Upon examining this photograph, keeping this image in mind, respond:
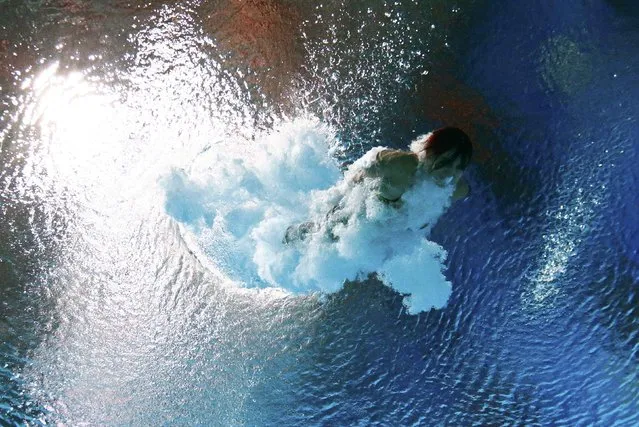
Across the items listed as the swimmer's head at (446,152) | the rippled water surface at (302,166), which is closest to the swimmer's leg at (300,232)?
the rippled water surface at (302,166)

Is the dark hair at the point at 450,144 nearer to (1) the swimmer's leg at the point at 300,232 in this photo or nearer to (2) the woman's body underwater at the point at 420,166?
(2) the woman's body underwater at the point at 420,166

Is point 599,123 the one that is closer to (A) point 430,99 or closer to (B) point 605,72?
(B) point 605,72

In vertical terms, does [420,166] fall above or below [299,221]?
below

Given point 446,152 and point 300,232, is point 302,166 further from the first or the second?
point 446,152

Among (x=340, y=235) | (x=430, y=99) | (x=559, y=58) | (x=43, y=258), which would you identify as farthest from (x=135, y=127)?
(x=559, y=58)

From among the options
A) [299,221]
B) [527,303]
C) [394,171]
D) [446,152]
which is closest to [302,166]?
[299,221]

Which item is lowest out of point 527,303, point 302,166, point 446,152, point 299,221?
point 446,152
